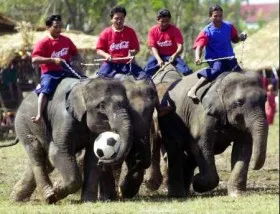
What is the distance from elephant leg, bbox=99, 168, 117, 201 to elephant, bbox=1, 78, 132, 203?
36 centimetres

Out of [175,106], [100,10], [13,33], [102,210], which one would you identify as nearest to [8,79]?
[13,33]

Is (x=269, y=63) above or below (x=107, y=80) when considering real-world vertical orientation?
below

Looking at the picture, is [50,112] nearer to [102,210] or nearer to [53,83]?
[53,83]

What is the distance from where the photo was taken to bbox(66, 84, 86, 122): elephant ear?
1491 centimetres

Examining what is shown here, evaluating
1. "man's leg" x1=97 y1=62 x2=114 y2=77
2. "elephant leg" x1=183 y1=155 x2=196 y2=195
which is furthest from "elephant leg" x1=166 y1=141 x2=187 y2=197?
"man's leg" x1=97 y1=62 x2=114 y2=77

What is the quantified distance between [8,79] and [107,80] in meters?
21.3

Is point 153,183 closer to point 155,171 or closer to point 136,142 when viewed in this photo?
point 155,171

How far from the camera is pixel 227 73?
642 inches

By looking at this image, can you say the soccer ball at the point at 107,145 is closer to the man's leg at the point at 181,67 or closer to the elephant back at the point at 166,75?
the elephant back at the point at 166,75

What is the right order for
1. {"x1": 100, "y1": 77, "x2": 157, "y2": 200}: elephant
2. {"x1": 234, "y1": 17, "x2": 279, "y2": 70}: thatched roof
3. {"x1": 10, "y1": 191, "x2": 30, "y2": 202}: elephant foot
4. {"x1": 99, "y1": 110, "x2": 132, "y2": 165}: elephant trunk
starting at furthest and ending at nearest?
{"x1": 234, "y1": 17, "x2": 279, "y2": 70}: thatched roof
{"x1": 10, "y1": 191, "x2": 30, "y2": 202}: elephant foot
{"x1": 100, "y1": 77, "x2": 157, "y2": 200}: elephant
{"x1": 99, "y1": 110, "x2": 132, "y2": 165}: elephant trunk

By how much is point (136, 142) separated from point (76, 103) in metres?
1.06

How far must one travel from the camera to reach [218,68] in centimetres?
1669

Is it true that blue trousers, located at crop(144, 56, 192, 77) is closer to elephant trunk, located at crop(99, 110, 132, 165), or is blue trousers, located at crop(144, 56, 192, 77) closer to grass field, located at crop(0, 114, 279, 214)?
grass field, located at crop(0, 114, 279, 214)

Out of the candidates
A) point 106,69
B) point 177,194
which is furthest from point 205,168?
point 106,69
